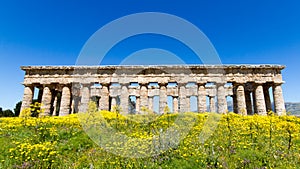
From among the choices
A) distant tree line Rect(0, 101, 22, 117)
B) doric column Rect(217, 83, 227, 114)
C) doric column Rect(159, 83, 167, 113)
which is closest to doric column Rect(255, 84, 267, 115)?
doric column Rect(217, 83, 227, 114)

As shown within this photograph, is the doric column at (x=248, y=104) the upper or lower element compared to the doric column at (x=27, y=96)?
lower

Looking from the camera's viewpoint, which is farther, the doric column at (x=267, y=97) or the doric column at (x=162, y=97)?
the doric column at (x=267, y=97)

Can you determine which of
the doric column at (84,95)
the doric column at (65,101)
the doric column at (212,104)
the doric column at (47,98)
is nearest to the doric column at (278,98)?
the doric column at (212,104)

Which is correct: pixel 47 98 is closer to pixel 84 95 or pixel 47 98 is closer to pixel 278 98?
pixel 84 95

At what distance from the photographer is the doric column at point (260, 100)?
32875 millimetres

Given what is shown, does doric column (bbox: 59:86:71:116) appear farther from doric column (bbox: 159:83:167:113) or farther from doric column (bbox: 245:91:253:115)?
doric column (bbox: 245:91:253:115)

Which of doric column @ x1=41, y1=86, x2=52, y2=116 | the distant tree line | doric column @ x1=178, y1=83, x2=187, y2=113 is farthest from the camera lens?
the distant tree line

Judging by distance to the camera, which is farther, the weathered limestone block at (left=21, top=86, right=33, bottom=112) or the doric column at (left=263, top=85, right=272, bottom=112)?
the doric column at (left=263, top=85, right=272, bottom=112)

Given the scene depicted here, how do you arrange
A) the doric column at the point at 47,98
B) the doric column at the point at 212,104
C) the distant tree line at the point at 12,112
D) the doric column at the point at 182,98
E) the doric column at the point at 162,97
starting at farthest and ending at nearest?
the distant tree line at the point at 12,112 → the doric column at the point at 212,104 → the doric column at the point at 47,98 → the doric column at the point at 162,97 → the doric column at the point at 182,98

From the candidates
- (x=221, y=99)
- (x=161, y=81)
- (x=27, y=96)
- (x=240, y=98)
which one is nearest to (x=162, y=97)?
(x=161, y=81)

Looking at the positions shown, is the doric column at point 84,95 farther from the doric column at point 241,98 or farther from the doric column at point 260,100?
A: the doric column at point 260,100

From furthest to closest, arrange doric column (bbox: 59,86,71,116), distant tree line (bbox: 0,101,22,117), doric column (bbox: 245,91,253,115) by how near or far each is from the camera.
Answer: distant tree line (bbox: 0,101,22,117), doric column (bbox: 245,91,253,115), doric column (bbox: 59,86,71,116)

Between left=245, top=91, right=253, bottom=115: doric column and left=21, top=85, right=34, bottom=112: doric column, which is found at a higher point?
left=21, top=85, right=34, bottom=112: doric column

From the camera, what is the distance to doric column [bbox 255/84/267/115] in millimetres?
32875
